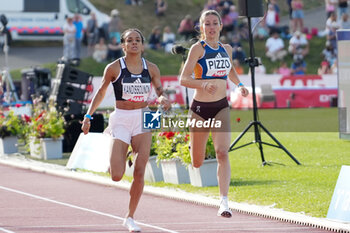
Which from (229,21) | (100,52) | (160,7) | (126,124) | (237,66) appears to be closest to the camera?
(126,124)

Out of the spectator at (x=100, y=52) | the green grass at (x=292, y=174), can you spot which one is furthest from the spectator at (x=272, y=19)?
the green grass at (x=292, y=174)

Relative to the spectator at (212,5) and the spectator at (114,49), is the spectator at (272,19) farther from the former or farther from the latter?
the spectator at (114,49)

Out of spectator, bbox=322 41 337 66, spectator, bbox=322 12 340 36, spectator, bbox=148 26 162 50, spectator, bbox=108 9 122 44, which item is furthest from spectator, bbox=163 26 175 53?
spectator, bbox=322 12 340 36

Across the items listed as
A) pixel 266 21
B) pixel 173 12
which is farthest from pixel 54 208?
pixel 173 12

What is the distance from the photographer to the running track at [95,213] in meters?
10.1

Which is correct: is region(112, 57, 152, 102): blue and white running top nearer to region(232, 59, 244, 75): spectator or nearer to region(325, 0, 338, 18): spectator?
region(232, 59, 244, 75): spectator

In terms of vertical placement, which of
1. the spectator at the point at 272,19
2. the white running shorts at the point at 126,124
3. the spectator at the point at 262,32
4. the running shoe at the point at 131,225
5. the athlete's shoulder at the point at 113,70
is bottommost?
the spectator at the point at 262,32

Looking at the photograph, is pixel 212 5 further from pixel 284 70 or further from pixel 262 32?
pixel 284 70

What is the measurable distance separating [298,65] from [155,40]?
6.42 metres

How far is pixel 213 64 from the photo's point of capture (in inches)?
388

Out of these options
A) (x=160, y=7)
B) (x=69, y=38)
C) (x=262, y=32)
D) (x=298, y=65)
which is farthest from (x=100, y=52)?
(x=262, y=32)

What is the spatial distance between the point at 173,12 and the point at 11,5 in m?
11.1

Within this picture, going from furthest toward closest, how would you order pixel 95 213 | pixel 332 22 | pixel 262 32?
pixel 262 32 < pixel 332 22 < pixel 95 213

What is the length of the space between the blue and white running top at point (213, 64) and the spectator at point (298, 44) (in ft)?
99.4
